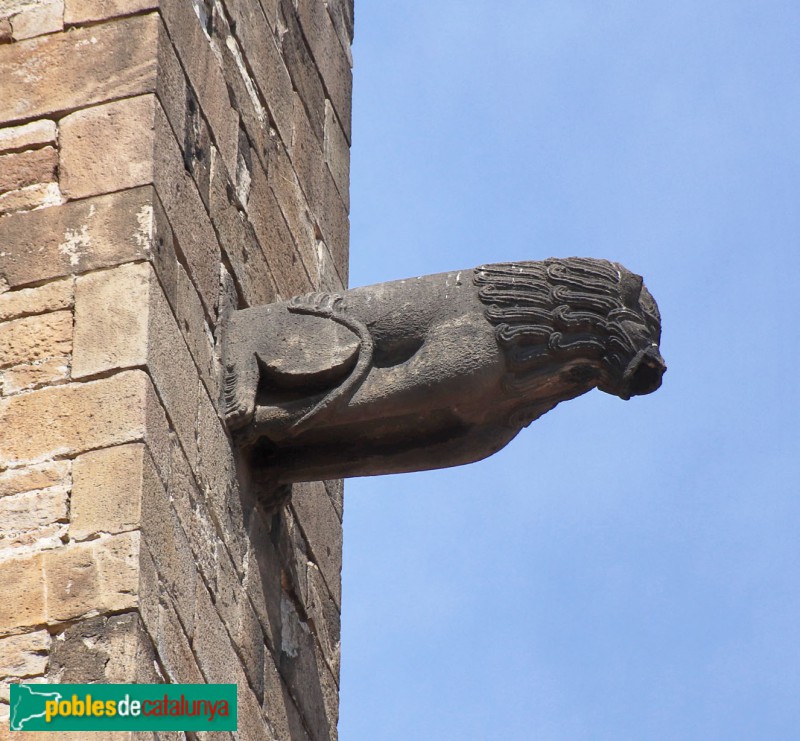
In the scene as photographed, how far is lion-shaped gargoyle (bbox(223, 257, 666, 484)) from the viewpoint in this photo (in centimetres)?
493

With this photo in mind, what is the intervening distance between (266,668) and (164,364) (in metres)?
0.91

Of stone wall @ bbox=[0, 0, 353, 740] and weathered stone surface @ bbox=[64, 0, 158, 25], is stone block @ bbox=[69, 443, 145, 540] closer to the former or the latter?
stone wall @ bbox=[0, 0, 353, 740]

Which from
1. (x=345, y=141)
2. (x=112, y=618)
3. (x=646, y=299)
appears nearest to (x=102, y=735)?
(x=112, y=618)

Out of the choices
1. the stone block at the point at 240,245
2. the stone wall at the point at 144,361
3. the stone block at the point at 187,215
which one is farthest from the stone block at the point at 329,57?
the stone block at the point at 187,215

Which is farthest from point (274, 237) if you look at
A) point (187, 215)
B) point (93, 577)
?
point (93, 577)

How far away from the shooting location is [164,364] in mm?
4559

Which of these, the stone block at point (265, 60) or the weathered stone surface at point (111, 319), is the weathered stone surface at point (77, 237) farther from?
the stone block at point (265, 60)

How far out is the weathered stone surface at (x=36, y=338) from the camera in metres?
4.55

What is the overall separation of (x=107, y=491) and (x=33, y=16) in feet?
4.65

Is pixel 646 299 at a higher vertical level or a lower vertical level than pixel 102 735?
higher

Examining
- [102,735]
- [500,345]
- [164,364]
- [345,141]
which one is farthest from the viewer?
[345,141]

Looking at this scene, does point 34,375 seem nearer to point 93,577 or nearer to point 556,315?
point 93,577

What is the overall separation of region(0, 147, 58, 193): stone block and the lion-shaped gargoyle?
581mm

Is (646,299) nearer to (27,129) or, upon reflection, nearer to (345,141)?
(27,129)
